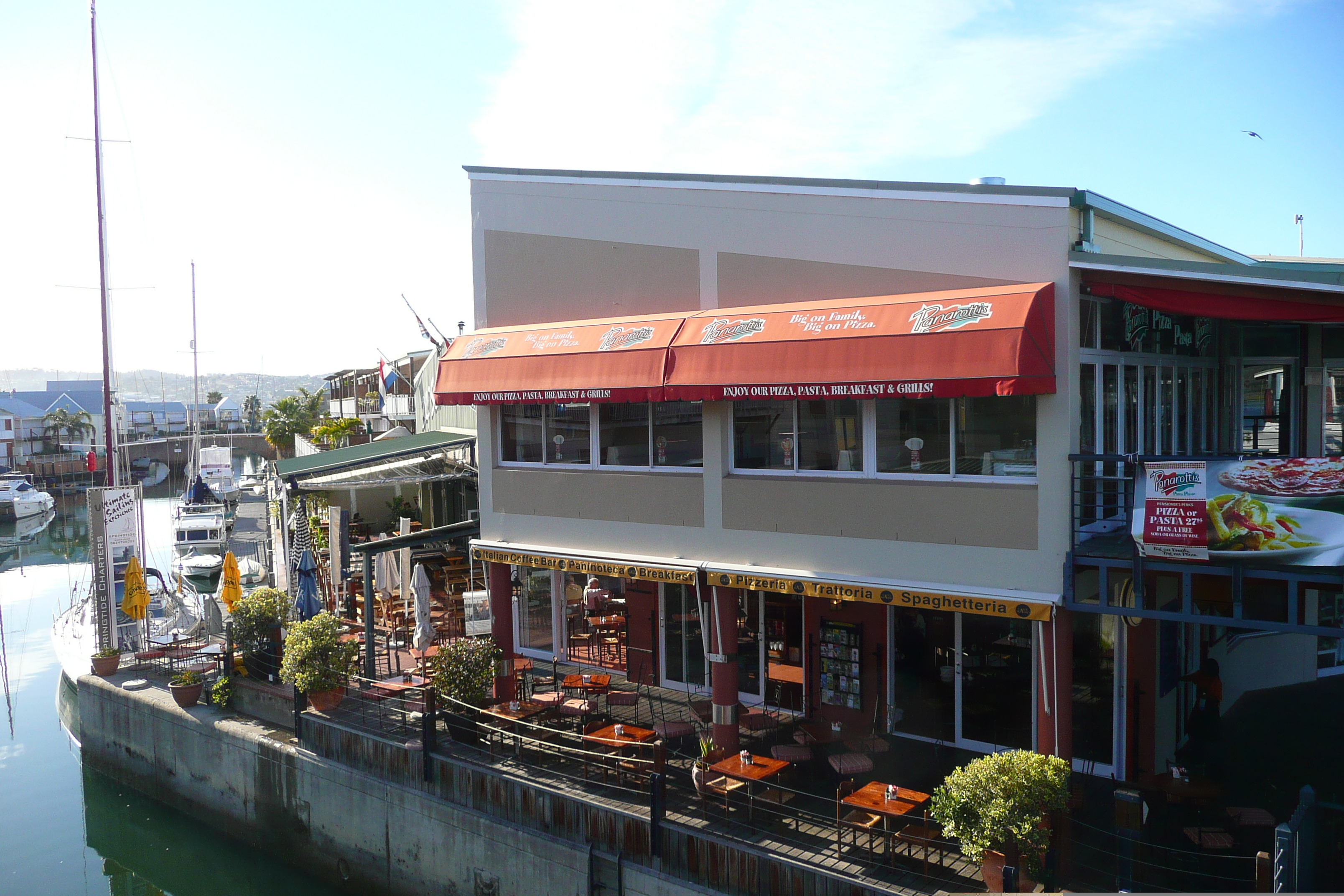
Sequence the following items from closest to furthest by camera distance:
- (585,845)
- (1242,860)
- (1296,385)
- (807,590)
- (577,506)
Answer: (1242,860) < (585,845) < (807,590) < (1296,385) < (577,506)

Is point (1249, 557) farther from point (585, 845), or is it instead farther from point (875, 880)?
point (585, 845)

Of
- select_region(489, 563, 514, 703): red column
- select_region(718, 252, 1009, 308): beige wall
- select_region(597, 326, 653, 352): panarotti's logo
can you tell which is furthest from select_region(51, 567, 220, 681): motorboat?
select_region(718, 252, 1009, 308): beige wall

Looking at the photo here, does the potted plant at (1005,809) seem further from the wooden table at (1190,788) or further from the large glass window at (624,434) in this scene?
the large glass window at (624,434)

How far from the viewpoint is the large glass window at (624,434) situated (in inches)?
563

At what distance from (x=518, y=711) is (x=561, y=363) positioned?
17.2 feet

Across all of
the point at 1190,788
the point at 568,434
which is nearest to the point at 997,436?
the point at 1190,788

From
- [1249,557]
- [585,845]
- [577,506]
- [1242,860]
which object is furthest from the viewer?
[577,506]

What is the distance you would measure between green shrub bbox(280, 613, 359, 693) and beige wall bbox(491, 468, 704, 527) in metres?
3.39

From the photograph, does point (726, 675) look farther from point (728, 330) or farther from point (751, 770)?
point (728, 330)

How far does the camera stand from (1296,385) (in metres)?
13.9

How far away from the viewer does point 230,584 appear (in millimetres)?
21328

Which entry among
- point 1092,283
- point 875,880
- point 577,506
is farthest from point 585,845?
point 1092,283

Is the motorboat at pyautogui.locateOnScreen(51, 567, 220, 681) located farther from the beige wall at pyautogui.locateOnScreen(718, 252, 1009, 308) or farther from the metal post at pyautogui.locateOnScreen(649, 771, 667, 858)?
the beige wall at pyautogui.locateOnScreen(718, 252, 1009, 308)

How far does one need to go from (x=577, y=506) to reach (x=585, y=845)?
5.28 m
